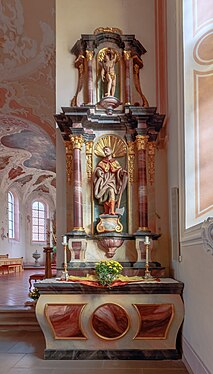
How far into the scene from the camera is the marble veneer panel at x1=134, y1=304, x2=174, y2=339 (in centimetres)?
517

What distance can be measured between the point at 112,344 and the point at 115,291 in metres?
0.61

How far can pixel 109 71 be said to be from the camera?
6715 mm

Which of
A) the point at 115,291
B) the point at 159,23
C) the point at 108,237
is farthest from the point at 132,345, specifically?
the point at 159,23

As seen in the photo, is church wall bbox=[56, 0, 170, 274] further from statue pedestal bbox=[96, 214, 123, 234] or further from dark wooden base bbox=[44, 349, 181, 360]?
dark wooden base bbox=[44, 349, 181, 360]

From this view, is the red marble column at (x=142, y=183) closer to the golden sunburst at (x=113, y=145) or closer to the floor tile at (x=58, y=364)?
the golden sunburst at (x=113, y=145)

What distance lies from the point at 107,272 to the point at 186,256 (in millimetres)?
984

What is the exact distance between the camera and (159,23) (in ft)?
22.5

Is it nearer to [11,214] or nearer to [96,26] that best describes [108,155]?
[96,26]

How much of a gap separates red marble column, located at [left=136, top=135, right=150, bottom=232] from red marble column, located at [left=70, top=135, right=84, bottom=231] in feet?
2.73

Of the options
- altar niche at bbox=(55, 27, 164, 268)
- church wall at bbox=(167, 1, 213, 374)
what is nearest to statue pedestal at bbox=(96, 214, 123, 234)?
altar niche at bbox=(55, 27, 164, 268)

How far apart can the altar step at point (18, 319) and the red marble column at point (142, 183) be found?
7.94 ft

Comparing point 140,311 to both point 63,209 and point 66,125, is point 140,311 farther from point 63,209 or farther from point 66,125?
point 66,125

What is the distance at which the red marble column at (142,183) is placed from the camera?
625 cm

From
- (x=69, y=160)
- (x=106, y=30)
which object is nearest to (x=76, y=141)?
(x=69, y=160)
